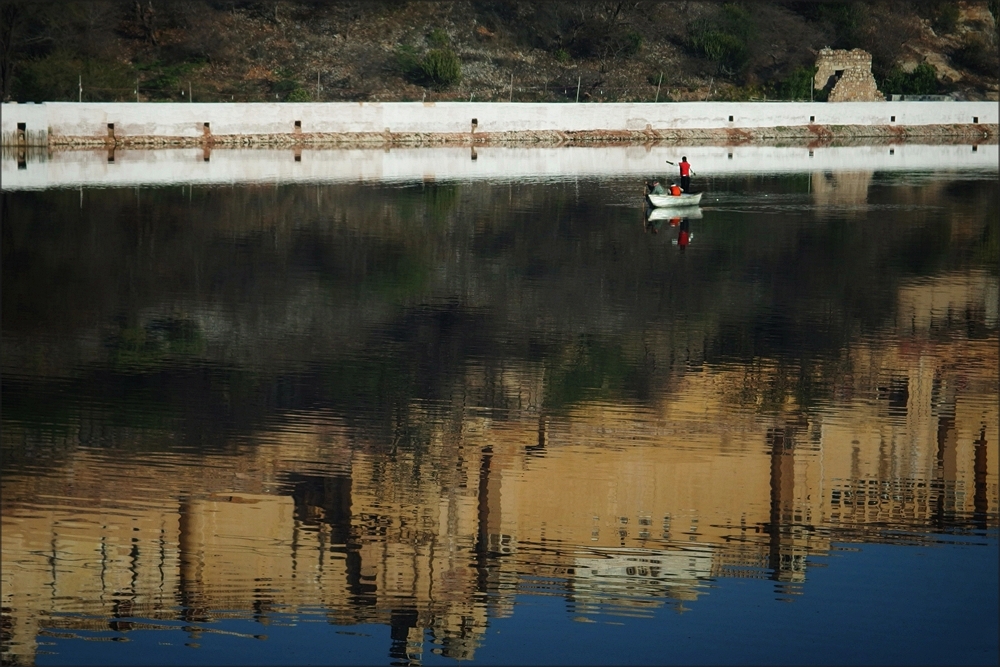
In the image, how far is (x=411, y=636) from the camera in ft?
33.3

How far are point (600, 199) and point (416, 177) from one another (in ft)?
27.7

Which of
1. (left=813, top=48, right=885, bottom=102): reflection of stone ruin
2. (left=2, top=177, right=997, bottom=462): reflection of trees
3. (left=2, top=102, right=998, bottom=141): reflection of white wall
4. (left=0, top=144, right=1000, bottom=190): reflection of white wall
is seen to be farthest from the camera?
(left=813, top=48, right=885, bottom=102): reflection of stone ruin

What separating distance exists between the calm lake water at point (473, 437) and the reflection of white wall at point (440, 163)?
617 inches

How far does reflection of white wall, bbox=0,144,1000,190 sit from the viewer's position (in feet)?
149

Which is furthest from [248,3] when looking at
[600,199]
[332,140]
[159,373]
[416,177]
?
[159,373]

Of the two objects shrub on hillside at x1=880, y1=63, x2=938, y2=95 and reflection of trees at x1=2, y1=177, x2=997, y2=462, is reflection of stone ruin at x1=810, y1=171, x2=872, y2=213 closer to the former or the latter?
reflection of trees at x1=2, y1=177, x2=997, y2=462

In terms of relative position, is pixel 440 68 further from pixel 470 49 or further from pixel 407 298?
pixel 407 298

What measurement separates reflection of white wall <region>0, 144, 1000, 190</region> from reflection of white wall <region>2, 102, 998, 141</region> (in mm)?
2003

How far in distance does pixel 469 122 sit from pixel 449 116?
3.34 ft

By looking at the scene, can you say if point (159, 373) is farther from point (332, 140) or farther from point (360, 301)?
point (332, 140)

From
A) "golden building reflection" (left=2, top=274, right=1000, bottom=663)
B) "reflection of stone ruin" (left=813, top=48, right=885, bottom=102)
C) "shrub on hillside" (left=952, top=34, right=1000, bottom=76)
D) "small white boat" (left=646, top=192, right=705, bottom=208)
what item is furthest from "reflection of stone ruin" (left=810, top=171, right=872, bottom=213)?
"shrub on hillside" (left=952, top=34, right=1000, bottom=76)

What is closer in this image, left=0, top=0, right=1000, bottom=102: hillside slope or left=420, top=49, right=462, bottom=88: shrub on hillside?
left=0, top=0, right=1000, bottom=102: hillside slope

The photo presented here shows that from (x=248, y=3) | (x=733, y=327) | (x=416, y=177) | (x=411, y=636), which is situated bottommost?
(x=411, y=636)

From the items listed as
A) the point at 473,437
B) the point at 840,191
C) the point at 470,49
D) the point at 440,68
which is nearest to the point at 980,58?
the point at 470,49
